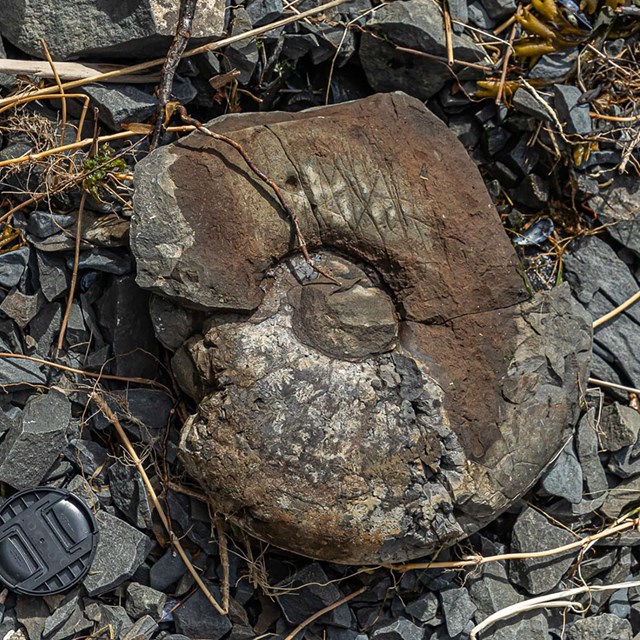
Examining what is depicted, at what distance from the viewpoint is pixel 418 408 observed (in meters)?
2.61

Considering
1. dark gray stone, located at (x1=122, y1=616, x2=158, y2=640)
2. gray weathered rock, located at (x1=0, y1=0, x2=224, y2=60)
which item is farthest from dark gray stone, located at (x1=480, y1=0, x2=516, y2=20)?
dark gray stone, located at (x1=122, y1=616, x2=158, y2=640)

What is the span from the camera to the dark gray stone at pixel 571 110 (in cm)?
322

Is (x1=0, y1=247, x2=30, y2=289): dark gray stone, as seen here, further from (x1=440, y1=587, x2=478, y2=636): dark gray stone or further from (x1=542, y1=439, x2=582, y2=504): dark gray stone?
(x1=542, y1=439, x2=582, y2=504): dark gray stone

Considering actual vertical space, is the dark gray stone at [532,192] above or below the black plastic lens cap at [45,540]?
above

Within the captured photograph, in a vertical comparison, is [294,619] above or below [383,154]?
below

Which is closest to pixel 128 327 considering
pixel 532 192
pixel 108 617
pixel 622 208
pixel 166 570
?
pixel 166 570

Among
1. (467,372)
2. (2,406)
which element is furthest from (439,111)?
(2,406)

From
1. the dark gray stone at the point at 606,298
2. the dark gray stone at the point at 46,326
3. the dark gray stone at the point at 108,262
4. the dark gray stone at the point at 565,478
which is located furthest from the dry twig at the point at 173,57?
the dark gray stone at the point at 565,478

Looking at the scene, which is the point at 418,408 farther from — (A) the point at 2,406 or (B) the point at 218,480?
(A) the point at 2,406

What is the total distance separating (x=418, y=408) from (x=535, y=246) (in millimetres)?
1110

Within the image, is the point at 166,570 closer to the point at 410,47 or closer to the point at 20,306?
the point at 20,306

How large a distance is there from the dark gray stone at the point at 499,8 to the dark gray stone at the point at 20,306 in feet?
6.63

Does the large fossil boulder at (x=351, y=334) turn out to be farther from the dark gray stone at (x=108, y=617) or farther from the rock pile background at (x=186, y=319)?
the dark gray stone at (x=108, y=617)

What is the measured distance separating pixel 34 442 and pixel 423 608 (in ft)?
4.82
